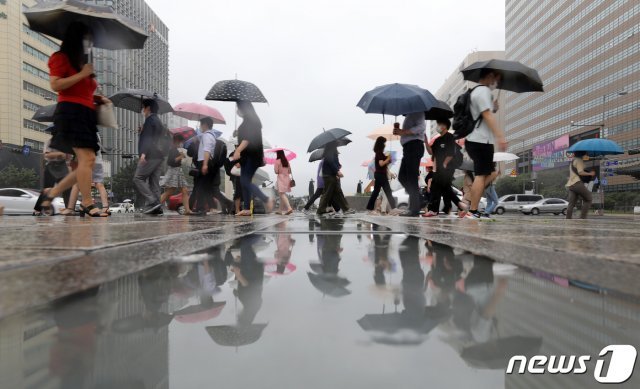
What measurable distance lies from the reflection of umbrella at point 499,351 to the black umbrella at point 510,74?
20.3ft

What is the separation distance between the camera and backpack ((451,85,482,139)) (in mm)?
5938

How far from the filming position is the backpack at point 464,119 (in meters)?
5.94

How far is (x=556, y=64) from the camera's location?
82938mm

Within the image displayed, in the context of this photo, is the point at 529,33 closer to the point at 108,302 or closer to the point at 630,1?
the point at 630,1

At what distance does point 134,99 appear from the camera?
431 inches

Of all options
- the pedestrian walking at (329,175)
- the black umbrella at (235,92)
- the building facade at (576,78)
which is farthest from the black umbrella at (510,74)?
the building facade at (576,78)

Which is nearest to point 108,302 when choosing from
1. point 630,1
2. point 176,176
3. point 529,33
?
point 176,176

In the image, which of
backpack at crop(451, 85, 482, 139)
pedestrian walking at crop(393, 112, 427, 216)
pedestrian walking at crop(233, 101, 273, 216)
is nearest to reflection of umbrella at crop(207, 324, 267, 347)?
backpack at crop(451, 85, 482, 139)

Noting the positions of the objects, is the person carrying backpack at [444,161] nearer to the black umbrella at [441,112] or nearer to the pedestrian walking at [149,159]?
the black umbrella at [441,112]

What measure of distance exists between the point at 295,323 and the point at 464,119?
566 cm

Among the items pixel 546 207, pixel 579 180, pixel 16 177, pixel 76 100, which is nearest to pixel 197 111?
pixel 76 100

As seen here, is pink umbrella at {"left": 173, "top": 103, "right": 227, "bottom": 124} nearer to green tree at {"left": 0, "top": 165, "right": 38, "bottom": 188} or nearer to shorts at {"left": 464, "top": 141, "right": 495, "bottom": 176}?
shorts at {"left": 464, "top": 141, "right": 495, "bottom": 176}

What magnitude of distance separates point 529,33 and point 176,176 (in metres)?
103

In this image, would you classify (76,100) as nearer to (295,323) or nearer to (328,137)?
(295,323)
